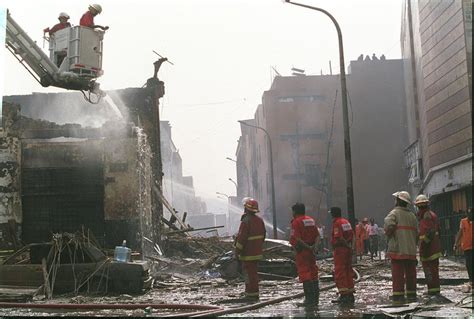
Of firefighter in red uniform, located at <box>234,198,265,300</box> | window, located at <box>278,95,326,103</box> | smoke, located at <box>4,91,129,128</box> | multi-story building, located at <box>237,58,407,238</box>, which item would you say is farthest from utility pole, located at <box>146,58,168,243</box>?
window, located at <box>278,95,326,103</box>

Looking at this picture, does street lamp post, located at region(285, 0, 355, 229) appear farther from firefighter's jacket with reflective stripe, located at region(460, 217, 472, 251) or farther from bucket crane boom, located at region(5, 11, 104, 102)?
bucket crane boom, located at region(5, 11, 104, 102)

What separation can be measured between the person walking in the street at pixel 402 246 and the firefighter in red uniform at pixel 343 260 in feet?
2.04

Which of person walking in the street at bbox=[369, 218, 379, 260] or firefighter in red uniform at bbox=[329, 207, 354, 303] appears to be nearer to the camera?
firefighter in red uniform at bbox=[329, 207, 354, 303]

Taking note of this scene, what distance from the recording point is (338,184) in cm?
5288

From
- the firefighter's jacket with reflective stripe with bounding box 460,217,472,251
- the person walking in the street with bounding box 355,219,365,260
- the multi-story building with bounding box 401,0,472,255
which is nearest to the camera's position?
the firefighter's jacket with reflective stripe with bounding box 460,217,472,251

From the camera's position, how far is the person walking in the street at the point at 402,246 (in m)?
9.34

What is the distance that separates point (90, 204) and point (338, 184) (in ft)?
122

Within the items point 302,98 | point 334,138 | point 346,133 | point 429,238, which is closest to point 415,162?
point 346,133

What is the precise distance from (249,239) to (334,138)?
44.3 meters

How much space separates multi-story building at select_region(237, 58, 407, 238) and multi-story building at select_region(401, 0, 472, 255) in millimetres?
24079

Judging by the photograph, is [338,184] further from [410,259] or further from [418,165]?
[410,259]

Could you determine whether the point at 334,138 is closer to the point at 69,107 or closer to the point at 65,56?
the point at 69,107

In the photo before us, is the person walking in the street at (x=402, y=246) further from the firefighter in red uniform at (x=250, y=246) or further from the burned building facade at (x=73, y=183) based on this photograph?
the burned building facade at (x=73, y=183)

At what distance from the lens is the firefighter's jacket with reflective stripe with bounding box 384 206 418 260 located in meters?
9.39
